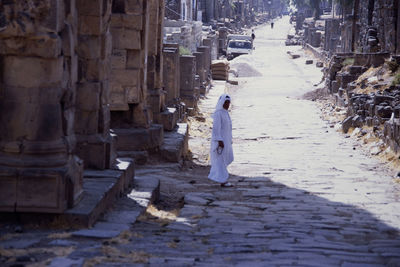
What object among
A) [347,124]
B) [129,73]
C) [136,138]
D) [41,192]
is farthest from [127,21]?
[347,124]

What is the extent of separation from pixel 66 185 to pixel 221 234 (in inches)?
65.8

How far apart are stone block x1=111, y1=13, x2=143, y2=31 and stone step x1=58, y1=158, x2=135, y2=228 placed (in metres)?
2.76

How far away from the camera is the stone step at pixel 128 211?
6141 millimetres

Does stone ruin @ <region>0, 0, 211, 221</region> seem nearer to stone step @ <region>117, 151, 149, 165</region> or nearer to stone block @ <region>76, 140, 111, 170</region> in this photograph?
stone block @ <region>76, 140, 111, 170</region>

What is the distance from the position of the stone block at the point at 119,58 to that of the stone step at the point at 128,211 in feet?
7.63

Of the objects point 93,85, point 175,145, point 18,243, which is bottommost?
point 175,145

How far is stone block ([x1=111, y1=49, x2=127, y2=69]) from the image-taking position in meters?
10.8

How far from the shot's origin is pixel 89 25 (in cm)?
792

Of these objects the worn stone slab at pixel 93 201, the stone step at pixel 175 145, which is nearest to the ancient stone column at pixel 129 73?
the stone step at pixel 175 145

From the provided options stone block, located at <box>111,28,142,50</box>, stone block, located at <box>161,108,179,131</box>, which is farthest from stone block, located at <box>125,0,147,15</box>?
stone block, located at <box>161,108,179,131</box>

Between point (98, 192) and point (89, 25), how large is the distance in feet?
6.94

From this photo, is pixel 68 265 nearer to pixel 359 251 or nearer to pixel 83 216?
pixel 83 216

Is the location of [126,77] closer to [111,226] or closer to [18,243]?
[111,226]

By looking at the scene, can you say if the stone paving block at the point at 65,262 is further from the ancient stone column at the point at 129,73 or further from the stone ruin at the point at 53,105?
the ancient stone column at the point at 129,73
